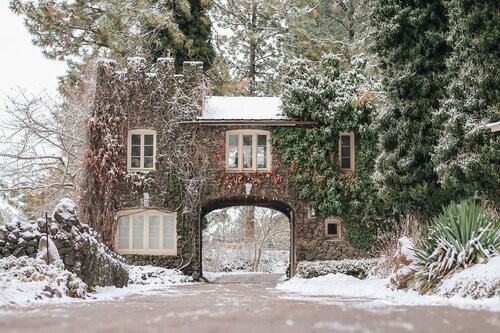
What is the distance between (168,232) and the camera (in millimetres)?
21453

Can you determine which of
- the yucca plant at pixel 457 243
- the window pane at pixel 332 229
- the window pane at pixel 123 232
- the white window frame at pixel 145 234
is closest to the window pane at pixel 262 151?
the window pane at pixel 332 229

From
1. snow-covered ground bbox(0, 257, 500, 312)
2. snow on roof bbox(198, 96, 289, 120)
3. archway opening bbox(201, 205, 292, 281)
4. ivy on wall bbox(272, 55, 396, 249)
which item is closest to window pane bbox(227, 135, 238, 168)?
snow on roof bbox(198, 96, 289, 120)

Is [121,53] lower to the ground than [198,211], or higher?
higher

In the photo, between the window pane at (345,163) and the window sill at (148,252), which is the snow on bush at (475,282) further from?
the window sill at (148,252)

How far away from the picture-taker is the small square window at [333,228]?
70.9ft

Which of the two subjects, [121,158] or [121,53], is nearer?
[121,158]

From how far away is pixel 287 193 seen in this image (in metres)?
21.6

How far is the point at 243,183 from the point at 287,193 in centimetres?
155

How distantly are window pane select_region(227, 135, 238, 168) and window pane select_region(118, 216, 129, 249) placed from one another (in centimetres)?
405

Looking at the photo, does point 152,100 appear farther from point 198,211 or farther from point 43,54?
point 43,54

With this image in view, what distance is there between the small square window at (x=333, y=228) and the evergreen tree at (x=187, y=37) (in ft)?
34.6

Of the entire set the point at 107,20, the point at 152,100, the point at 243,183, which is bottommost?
the point at 243,183

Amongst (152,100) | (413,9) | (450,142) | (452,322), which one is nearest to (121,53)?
(152,100)

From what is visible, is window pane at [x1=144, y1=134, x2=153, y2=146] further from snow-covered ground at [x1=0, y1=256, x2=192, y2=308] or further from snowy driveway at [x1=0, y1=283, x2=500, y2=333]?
snowy driveway at [x1=0, y1=283, x2=500, y2=333]
